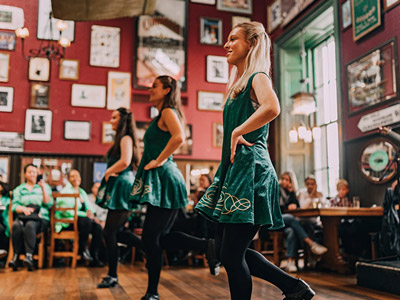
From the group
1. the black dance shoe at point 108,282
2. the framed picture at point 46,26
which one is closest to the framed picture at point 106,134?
the framed picture at point 46,26

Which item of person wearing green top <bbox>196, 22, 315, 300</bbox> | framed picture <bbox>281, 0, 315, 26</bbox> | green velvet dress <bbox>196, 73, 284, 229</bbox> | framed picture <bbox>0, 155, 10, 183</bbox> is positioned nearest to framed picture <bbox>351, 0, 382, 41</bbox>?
framed picture <bbox>281, 0, 315, 26</bbox>

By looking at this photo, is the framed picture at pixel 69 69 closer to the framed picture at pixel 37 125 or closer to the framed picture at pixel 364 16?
the framed picture at pixel 37 125

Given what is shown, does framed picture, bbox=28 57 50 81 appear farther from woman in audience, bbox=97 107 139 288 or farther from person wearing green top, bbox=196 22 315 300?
person wearing green top, bbox=196 22 315 300

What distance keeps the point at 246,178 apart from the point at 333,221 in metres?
3.67

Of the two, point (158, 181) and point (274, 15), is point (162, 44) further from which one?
point (158, 181)

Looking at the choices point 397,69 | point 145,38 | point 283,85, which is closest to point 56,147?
point 145,38

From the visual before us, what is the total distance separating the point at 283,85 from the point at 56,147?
171 inches

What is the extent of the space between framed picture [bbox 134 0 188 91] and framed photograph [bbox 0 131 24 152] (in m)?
2.27

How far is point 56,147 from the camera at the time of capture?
8.04 m

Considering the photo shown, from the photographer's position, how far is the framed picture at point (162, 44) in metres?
8.59

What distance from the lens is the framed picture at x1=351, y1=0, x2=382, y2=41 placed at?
19.3 ft

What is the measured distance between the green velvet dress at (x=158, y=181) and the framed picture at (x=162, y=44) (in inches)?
234

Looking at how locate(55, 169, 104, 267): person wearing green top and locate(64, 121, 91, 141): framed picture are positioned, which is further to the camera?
locate(64, 121, 91, 141): framed picture

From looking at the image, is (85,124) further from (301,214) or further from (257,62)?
(257,62)
